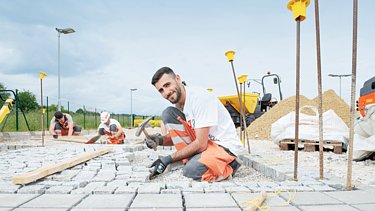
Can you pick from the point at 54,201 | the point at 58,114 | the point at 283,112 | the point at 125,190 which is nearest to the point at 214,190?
the point at 125,190

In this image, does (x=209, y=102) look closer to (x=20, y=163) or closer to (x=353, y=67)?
(x=353, y=67)

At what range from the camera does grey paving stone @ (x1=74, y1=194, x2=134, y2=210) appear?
206cm

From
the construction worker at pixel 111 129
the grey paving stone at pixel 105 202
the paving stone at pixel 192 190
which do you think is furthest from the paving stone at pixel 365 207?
the construction worker at pixel 111 129

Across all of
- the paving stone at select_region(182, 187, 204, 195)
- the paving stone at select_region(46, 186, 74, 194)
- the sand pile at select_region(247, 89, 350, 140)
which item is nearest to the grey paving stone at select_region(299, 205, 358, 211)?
the paving stone at select_region(182, 187, 204, 195)

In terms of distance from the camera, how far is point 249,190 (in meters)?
2.43

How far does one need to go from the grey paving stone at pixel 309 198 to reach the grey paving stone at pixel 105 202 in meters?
1.16

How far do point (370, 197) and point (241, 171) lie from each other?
1.90m

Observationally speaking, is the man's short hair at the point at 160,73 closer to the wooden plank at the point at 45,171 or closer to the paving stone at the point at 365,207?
the wooden plank at the point at 45,171

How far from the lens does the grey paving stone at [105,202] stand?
206 centimetres

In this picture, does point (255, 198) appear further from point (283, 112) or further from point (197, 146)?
point (283, 112)

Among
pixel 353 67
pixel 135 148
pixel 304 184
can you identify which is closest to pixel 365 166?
pixel 304 184

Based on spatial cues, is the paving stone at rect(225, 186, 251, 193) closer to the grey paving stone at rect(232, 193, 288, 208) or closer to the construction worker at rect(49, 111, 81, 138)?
the grey paving stone at rect(232, 193, 288, 208)

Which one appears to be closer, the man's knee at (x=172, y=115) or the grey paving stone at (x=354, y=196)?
the grey paving stone at (x=354, y=196)

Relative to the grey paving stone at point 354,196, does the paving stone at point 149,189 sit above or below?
above
